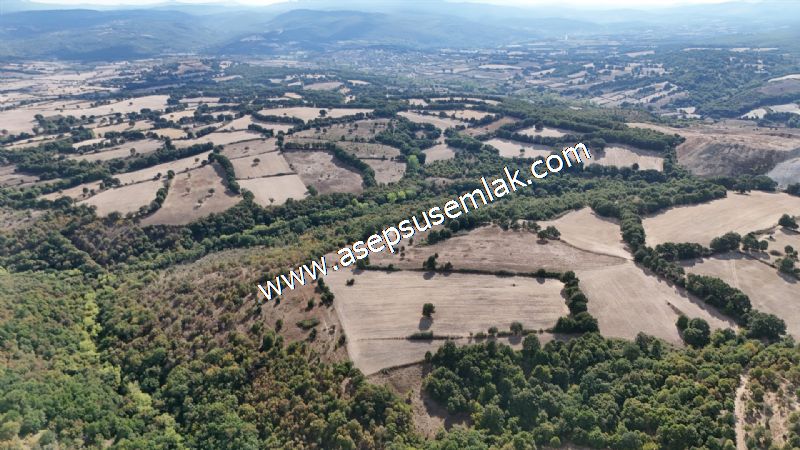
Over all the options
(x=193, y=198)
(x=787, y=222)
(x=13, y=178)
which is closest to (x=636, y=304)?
(x=787, y=222)

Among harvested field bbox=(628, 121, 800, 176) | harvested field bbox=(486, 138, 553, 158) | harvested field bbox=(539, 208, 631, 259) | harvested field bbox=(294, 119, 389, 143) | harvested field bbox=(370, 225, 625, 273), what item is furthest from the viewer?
harvested field bbox=(294, 119, 389, 143)

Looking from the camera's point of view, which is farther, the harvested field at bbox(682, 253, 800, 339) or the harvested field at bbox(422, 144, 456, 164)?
the harvested field at bbox(422, 144, 456, 164)

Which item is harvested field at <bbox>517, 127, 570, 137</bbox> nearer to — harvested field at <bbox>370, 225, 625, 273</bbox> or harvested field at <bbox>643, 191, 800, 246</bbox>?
harvested field at <bbox>643, 191, 800, 246</bbox>

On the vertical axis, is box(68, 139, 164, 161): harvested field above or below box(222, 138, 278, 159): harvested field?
below

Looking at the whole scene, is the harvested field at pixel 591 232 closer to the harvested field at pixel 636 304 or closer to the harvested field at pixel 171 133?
the harvested field at pixel 636 304

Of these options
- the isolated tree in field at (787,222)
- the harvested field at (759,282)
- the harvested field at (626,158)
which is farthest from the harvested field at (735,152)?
the harvested field at (759,282)

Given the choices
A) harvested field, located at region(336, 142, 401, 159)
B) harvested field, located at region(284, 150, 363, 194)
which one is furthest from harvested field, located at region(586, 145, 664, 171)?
harvested field, located at region(284, 150, 363, 194)

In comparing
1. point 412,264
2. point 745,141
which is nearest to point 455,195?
point 412,264

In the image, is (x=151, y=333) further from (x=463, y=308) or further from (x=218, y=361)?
(x=463, y=308)
